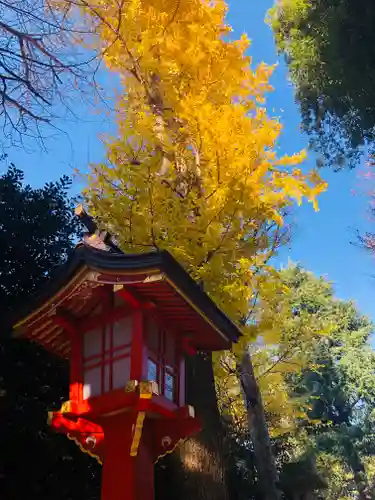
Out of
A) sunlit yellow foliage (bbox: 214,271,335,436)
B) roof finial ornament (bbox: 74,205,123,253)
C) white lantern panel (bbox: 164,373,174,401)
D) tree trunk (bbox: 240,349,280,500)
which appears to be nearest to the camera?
white lantern panel (bbox: 164,373,174,401)

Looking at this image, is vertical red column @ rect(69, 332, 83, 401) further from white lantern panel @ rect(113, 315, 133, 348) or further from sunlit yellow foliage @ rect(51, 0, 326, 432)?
sunlit yellow foliage @ rect(51, 0, 326, 432)

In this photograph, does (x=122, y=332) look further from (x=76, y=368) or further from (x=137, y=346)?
(x=76, y=368)

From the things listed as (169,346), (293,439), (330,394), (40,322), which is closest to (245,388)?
(169,346)

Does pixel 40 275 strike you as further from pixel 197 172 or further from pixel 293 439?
pixel 293 439

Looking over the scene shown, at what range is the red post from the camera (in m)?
3.76

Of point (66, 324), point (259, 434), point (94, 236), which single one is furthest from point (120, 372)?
point (259, 434)

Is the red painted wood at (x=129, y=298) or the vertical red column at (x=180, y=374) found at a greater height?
the red painted wood at (x=129, y=298)

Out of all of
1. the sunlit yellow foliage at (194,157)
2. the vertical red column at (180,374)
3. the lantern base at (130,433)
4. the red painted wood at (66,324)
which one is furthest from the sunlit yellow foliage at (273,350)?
the red painted wood at (66,324)

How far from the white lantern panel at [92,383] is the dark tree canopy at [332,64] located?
622cm

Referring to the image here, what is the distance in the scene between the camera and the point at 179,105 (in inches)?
225

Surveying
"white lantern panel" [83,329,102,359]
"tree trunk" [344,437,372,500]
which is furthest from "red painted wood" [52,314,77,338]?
"tree trunk" [344,437,372,500]

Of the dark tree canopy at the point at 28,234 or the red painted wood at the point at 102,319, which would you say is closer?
the red painted wood at the point at 102,319

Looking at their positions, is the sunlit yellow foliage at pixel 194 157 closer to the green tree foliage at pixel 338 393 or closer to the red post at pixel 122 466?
the red post at pixel 122 466

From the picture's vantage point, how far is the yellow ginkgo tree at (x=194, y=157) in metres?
4.85
